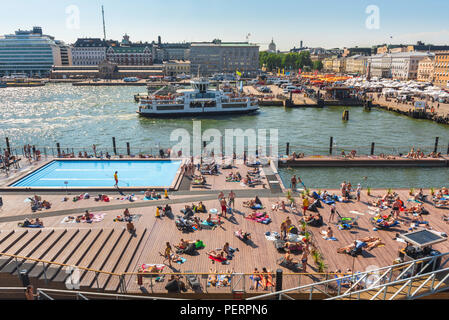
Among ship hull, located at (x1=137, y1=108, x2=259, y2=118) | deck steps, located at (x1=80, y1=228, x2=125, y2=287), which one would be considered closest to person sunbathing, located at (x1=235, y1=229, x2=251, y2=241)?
deck steps, located at (x1=80, y1=228, x2=125, y2=287)

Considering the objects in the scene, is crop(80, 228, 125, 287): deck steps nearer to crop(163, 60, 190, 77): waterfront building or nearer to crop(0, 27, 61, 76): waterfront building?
crop(163, 60, 190, 77): waterfront building

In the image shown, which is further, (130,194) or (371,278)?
(130,194)

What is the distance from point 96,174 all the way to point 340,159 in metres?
23.8

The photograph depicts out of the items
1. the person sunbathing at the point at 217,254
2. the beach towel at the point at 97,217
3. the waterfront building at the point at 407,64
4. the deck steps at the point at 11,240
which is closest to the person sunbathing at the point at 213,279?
the person sunbathing at the point at 217,254

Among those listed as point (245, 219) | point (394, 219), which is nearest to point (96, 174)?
point (245, 219)

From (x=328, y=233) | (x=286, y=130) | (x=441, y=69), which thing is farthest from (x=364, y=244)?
(x=441, y=69)

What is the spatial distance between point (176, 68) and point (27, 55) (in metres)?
87.0

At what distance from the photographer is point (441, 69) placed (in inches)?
4205

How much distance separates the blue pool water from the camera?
2656 centimetres

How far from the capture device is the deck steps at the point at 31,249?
1357cm

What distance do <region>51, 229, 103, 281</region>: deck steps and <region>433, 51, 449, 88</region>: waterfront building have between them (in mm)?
115269
